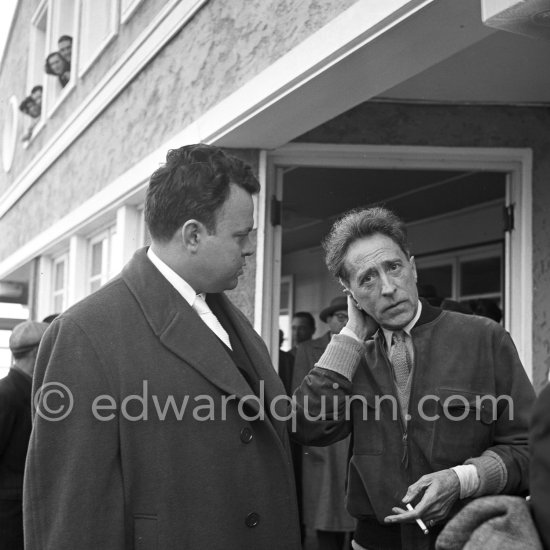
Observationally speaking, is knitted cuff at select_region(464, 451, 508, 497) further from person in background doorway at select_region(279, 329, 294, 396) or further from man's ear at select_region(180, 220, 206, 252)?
person in background doorway at select_region(279, 329, 294, 396)

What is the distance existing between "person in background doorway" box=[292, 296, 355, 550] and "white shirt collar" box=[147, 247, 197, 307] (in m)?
3.67

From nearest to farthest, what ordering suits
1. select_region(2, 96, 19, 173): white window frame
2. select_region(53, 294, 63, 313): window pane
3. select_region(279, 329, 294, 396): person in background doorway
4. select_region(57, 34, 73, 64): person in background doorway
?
select_region(279, 329, 294, 396): person in background doorway
select_region(57, 34, 73, 64): person in background doorway
select_region(53, 294, 63, 313): window pane
select_region(2, 96, 19, 173): white window frame

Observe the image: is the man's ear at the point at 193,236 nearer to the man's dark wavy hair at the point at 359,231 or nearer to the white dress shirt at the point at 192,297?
the white dress shirt at the point at 192,297

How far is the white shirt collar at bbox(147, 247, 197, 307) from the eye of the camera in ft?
7.81

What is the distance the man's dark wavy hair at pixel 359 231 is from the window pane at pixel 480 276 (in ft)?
23.7

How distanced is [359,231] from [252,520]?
3.27 ft

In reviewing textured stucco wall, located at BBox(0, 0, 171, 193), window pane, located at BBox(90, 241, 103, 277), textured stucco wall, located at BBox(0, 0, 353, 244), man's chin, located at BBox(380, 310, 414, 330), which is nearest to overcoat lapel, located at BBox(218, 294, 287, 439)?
man's chin, located at BBox(380, 310, 414, 330)

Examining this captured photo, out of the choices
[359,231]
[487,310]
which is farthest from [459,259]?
[359,231]

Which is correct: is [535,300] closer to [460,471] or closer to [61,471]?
[460,471]

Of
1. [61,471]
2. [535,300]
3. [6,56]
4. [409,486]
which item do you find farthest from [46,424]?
[6,56]

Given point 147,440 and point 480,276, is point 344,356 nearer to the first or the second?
point 147,440

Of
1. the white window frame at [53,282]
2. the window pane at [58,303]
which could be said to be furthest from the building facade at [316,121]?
the window pane at [58,303]

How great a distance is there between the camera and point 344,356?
267cm

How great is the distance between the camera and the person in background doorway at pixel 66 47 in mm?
10219
